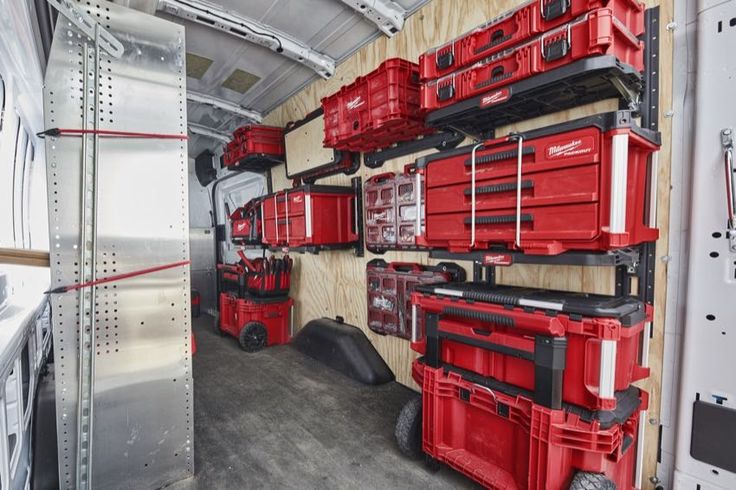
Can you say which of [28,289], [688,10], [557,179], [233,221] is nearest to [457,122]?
[557,179]

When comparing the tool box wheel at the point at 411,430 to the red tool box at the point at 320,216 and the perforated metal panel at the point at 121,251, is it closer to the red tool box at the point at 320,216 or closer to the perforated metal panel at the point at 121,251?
the perforated metal panel at the point at 121,251

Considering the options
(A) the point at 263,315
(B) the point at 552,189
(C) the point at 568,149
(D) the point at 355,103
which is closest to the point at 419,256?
(D) the point at 355,103

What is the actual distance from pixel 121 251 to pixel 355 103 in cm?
220

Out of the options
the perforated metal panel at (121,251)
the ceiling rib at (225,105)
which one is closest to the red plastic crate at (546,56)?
the perforated metal panel at (121,251)

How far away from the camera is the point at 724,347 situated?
1.74 m

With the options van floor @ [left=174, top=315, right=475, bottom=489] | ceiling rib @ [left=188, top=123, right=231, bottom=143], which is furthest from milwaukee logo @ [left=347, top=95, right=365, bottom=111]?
ceiling rib @ [left=188, top=123, right=231, bottom=143]

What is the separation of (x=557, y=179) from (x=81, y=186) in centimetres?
242

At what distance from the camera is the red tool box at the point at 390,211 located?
323cm

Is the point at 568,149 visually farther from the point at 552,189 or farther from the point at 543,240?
the point at 543,240

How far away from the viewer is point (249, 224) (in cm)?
543

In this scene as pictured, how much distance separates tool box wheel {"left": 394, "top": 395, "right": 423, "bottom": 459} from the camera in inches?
92.5

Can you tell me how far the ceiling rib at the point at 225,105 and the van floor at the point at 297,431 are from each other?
3.65 m

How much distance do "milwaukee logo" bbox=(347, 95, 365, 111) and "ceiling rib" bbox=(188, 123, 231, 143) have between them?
4170mm

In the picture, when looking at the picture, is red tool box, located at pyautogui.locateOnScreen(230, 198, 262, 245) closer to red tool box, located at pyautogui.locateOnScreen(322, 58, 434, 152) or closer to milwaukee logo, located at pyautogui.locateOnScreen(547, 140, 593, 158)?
red tool box, located at pyautogui.locateOnScreen(322, 58, 434, 152)
